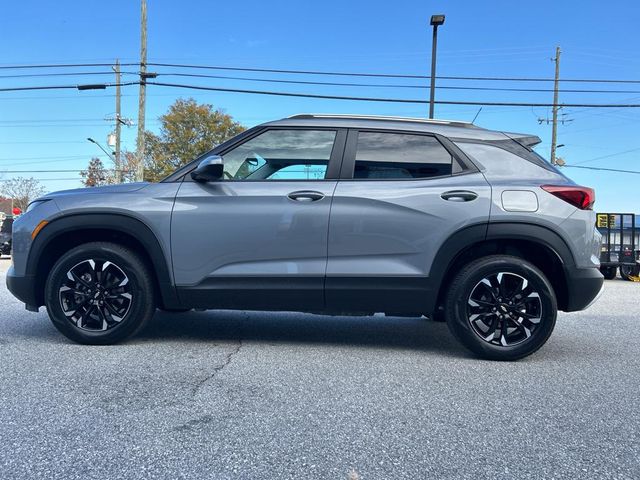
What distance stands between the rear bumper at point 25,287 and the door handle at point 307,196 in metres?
2.25

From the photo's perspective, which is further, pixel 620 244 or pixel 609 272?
pixel 609 272

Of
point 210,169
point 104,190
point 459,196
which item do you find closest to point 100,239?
point 104,190

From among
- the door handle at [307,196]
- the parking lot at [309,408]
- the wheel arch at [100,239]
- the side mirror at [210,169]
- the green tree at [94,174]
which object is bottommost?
the parking lot at [309,408]

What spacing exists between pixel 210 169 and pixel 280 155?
0.63 meters

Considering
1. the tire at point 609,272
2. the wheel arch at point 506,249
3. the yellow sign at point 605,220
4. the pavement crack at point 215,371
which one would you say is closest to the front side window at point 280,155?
the wheel arch at point 506,249

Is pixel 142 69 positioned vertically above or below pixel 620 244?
above

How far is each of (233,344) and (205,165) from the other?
5.12 feet

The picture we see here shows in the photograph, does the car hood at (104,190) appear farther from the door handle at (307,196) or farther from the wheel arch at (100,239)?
the door handle at (307,196)

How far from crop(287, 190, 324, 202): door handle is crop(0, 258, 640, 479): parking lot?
1244 mm

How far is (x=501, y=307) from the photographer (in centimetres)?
386

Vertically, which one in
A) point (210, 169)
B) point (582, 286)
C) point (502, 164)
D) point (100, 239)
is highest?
point (502, 164)

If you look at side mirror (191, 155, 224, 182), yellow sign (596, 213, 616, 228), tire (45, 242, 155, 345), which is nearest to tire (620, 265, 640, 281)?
yellow sign (596, 213, 616, 228)

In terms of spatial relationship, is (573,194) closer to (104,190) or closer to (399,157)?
(399,157)

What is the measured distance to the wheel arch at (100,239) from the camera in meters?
4.00
